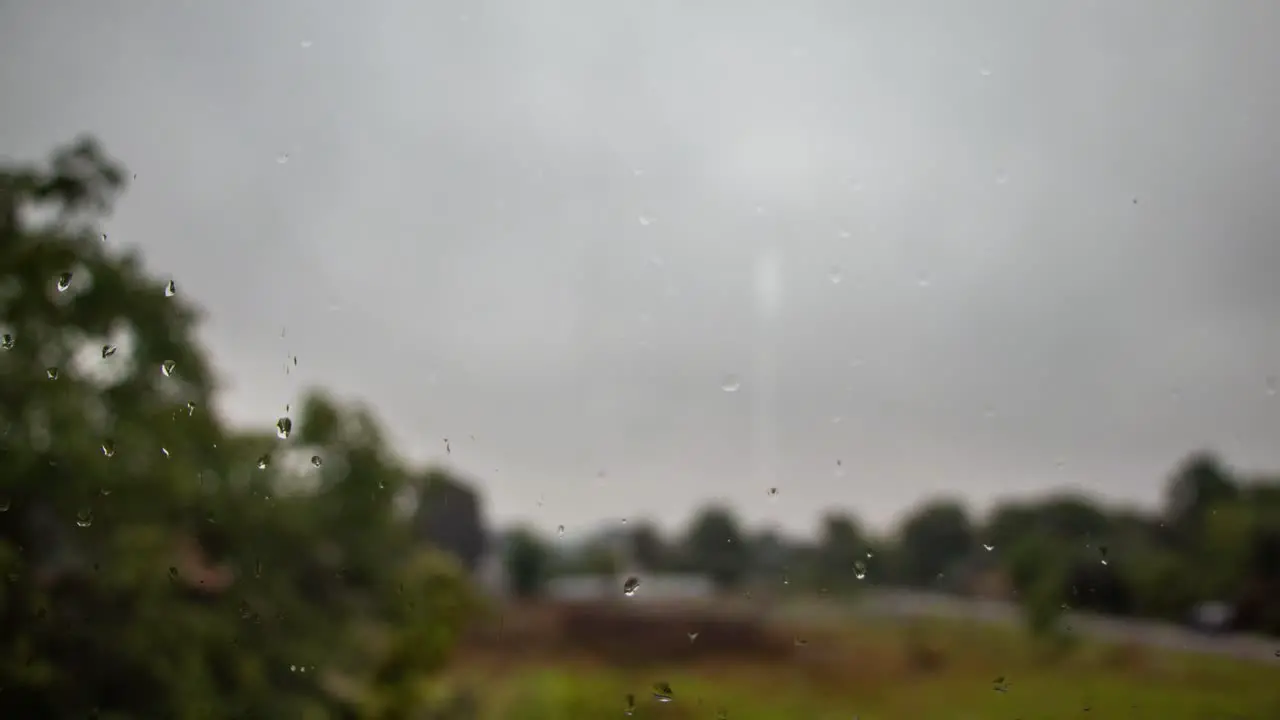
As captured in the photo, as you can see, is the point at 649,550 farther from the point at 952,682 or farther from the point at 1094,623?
the point at 1094,623

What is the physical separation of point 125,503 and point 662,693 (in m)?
1.81

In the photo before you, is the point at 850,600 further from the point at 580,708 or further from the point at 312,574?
the point at 580,708

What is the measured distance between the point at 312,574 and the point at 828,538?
6.64 ft

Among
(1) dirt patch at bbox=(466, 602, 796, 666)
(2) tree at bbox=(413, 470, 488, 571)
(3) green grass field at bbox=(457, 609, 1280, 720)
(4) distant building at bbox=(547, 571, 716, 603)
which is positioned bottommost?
(3) green grass field at bbox=(457, 609, 1280, 720)

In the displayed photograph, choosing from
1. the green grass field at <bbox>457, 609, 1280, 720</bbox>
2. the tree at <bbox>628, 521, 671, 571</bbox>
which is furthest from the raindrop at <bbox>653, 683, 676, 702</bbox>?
the tree at <bbox>628, 521, 671, 571</bbox>

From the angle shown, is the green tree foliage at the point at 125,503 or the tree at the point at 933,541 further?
the green tree foliage at the point at 125,503

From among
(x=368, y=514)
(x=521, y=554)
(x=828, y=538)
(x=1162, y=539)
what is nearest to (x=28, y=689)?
(x=368, y=514)

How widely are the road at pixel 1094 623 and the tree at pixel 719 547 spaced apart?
0.37 meters

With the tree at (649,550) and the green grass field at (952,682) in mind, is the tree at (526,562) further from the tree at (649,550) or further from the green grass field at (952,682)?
the green grass field at (952,682)

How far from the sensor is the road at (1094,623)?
203cm

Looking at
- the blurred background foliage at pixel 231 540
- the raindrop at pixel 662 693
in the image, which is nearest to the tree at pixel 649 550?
the blurred background foliage at pixel 231 540

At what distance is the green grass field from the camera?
1.95m

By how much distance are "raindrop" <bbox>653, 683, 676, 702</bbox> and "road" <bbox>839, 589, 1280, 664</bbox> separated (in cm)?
57

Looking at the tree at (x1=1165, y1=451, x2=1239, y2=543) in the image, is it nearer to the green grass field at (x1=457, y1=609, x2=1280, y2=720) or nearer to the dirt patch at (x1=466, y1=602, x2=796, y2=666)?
the green grass field at (x1=457, y1=609, x2=1280, y2=720)
